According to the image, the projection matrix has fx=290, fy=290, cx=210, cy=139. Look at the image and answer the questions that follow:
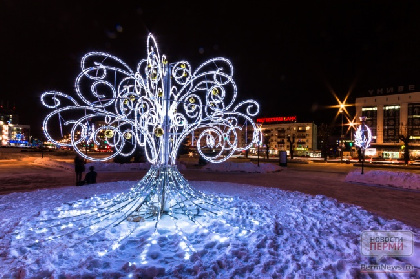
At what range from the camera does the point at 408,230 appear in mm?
6547

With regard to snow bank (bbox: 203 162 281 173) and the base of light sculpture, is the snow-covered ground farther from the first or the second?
snow bank (bbox: 203 162 281 173)

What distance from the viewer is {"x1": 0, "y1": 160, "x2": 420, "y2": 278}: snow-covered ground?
444 cm

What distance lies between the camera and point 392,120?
6378 centimetres

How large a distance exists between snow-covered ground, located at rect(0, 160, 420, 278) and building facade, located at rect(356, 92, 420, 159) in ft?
198

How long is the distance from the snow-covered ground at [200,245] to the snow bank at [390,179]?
7.30m

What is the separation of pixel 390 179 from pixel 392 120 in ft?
192

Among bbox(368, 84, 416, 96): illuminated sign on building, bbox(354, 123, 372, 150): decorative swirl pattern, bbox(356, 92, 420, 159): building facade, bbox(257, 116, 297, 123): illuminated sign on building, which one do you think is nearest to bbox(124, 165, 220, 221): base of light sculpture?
bbox(354, 123, 372, 150): decorative swirl pattern

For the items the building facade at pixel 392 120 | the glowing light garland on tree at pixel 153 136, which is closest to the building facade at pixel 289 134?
the building facade at pixel 392 120

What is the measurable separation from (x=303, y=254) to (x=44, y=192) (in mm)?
A: 10304

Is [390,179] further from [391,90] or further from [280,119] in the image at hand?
[280,119]

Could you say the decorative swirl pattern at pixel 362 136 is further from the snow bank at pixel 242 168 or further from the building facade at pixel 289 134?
the building facade at pixel 289 134

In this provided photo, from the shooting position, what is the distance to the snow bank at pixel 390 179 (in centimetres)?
1369

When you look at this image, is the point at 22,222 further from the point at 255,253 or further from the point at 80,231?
the point at 255,253

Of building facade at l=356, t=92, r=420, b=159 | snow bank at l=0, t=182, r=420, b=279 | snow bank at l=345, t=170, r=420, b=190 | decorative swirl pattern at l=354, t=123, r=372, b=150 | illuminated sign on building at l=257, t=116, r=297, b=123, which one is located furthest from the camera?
illuminated sign on building at l=257, t=116, r=297, b=123
